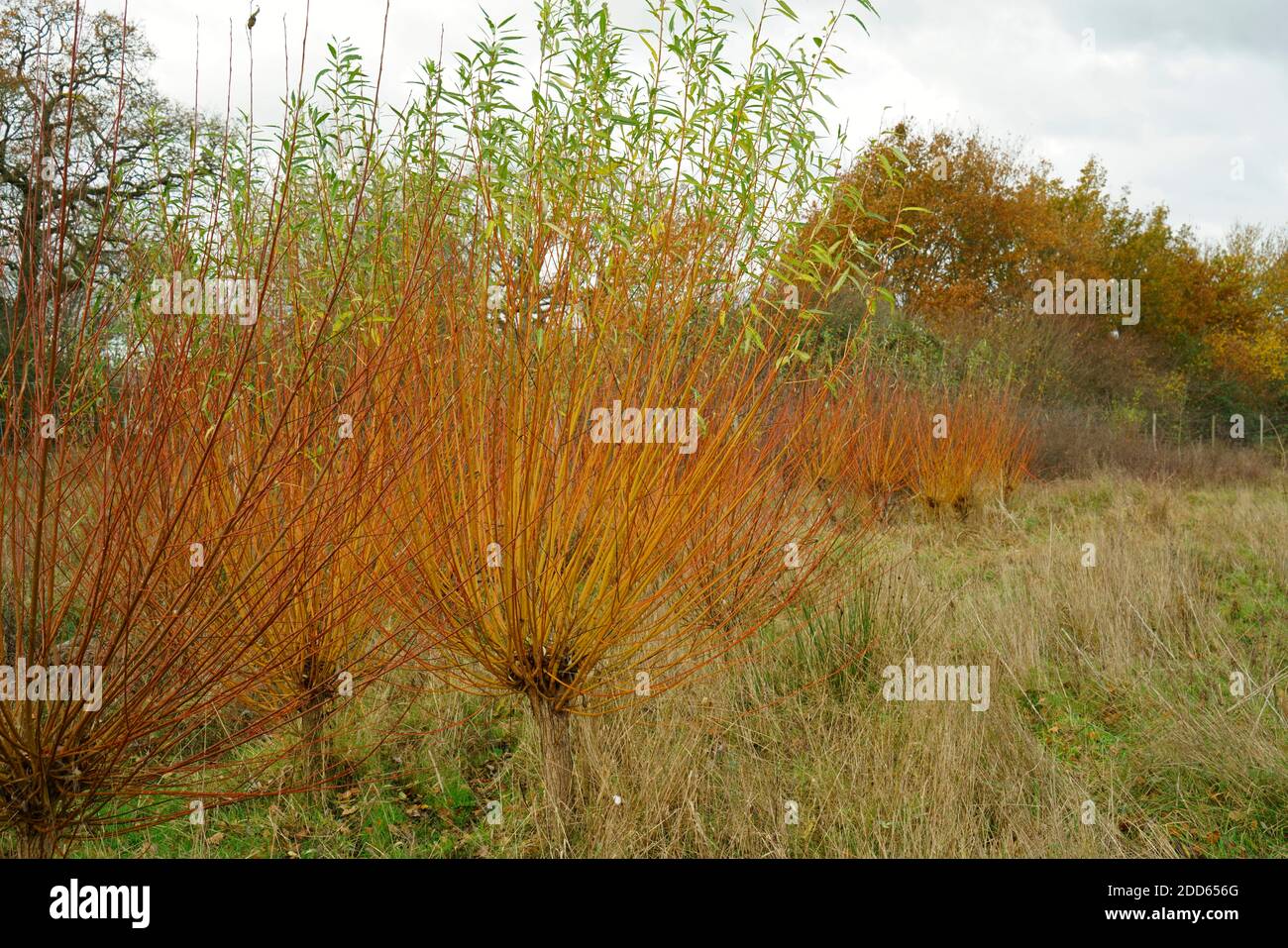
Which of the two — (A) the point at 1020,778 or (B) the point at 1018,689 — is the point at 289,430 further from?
(B) the point at 1018,689

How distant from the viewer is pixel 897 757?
3105 millimetres

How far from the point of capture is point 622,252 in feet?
7.75

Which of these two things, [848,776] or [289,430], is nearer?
[289,430]

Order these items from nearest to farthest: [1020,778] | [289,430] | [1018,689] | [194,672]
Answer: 1. [194,672]
2. [289,430]
3. [1020,778]
4. [1018,689]

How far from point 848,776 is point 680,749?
1.91 feet

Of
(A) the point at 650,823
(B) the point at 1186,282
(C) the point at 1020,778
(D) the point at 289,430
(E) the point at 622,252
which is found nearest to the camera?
(D) the point at 289,430

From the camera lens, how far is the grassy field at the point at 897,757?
274cm

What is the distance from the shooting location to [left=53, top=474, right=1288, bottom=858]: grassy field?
108 inches

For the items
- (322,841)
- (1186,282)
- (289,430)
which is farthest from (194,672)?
(1186,282)

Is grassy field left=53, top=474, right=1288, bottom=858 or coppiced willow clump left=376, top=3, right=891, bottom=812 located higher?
coppiced willow clump left=376, top=3, right=891, bottom=812

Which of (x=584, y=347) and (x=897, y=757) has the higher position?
(x=584, y=347)

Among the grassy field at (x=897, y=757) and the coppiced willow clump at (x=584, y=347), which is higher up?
the coppiced willow clump at (x=584, y=347)
